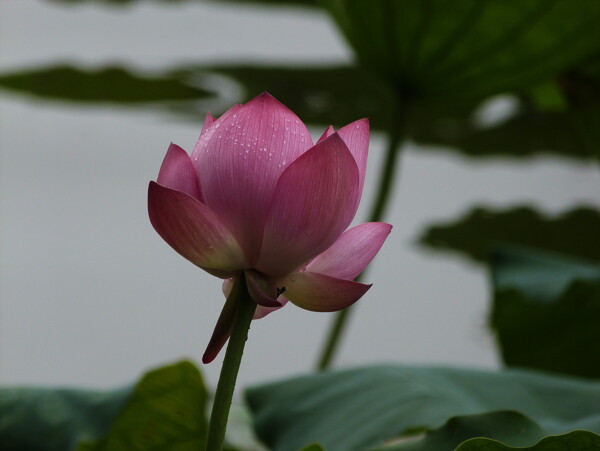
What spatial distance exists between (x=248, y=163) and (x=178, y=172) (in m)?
0.02

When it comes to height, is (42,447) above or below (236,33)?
below

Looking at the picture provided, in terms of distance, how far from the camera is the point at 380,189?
65cm

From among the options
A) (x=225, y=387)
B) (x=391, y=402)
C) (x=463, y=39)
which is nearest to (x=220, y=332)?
(x=225, y=387)

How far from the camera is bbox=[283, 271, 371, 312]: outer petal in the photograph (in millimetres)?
196

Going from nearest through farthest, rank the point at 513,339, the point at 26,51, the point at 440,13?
the point at 440,13, the point at 513,339, the point at 26,51

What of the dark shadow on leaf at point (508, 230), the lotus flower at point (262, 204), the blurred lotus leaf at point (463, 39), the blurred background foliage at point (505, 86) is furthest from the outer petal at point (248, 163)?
the dark shadow on leaf at point (508, 230)

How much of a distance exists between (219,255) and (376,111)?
1.43 meters

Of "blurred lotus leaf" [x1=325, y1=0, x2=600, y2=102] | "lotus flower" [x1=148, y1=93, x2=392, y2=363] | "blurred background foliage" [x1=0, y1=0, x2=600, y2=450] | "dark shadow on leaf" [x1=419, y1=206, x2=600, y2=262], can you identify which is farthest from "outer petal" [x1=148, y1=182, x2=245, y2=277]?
"dark shadow on leaf" [x1=419, y1=206, x2=600, y2=262]

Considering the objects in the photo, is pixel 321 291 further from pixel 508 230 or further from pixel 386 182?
pixel 508 230

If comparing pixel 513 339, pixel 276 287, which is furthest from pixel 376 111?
pixel 276 287

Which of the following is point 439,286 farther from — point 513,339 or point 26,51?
point 26,51

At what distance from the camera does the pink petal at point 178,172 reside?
202mm

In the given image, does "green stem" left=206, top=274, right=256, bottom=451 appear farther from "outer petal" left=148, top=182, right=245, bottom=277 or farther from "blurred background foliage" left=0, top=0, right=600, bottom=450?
"blurred background foliage" left=0, top=0, right=600, bottom=450

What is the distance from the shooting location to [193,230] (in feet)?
0.64
